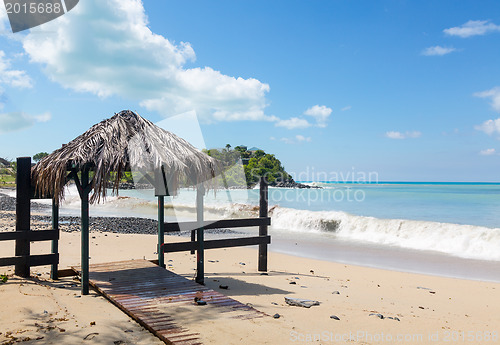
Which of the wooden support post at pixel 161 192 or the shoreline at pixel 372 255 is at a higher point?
the wooden support post at pixel 161 192

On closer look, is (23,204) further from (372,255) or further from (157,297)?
(372,255)

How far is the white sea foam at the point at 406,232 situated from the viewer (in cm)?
1558

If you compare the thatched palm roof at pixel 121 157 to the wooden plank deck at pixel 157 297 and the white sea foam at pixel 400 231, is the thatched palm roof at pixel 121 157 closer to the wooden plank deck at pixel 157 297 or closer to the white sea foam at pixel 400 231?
the wooden plank deck at pixel 157 297

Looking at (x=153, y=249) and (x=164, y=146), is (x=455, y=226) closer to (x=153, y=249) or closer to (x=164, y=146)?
(x=153, y=249)

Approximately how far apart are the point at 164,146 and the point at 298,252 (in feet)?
26.2

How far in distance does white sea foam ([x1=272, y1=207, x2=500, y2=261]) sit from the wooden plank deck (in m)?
11.8

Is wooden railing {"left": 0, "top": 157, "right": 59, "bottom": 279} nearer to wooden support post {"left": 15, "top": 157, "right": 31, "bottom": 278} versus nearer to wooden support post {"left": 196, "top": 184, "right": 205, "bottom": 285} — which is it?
wooden support post {"left": 15, "top": 157, "right": 31, "bottom": 278}

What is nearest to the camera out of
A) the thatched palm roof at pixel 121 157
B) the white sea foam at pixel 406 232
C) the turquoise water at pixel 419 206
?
the thatched palm roof at pixel 121 157

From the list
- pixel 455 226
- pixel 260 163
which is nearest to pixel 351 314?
pixel 455 226

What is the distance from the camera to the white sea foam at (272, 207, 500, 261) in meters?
15.6

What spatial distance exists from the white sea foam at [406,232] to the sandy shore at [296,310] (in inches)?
269

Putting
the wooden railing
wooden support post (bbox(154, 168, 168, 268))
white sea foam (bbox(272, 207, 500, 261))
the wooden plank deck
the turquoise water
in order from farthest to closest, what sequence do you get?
the turquoise water < white sea foam (bbox(272, 207, 500, 261)) < wooden support post (bbox(154, 168, 168, 268)) < the wooden railing < the wooden plank deck
